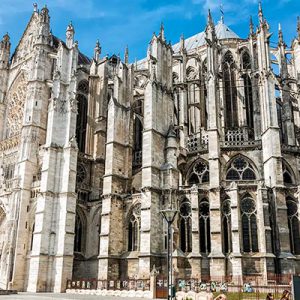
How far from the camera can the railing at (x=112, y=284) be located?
24.2 meters

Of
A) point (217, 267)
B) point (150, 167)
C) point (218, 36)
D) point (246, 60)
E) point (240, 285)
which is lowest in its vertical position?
point (240, 285)

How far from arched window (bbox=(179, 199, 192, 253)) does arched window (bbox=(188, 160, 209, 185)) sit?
3.90 m

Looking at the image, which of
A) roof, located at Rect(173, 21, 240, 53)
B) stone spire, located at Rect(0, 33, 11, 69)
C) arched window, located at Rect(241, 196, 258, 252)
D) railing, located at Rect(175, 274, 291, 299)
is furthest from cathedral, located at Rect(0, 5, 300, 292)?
roof, located at Rect(173, 21, 240, 53)

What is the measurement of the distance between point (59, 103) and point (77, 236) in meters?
10.2

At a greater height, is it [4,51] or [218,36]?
[218,36]

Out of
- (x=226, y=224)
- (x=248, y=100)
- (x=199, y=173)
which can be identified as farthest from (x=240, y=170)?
(x=248, y=100)

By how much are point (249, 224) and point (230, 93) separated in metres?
14.0

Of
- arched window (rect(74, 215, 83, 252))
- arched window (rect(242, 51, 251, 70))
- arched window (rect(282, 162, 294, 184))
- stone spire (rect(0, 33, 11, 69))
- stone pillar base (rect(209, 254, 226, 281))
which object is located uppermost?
stone spire (rect(0, 33, 11, 69))

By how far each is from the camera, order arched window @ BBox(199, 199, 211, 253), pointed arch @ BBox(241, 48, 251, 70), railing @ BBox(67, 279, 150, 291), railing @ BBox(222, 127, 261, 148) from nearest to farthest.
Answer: railing @ BBox(67, 279, 150, 291)
arched window @ BBox(199, 199, 211, 253)
railing @ BBox(222, 127, 261, 148)
pointed arch @ BBox(241, 48, 251, 70)

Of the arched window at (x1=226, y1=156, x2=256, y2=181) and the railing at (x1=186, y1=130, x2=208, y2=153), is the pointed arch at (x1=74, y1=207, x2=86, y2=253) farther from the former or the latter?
the arched window at (x1=226, y1=156, x2=256, y2=181)

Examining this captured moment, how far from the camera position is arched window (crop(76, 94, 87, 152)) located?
36388 millimetres

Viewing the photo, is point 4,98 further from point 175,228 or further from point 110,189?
point 175,228

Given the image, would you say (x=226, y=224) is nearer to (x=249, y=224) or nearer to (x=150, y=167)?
(x=249, y=224)

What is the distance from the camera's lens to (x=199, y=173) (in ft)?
104
